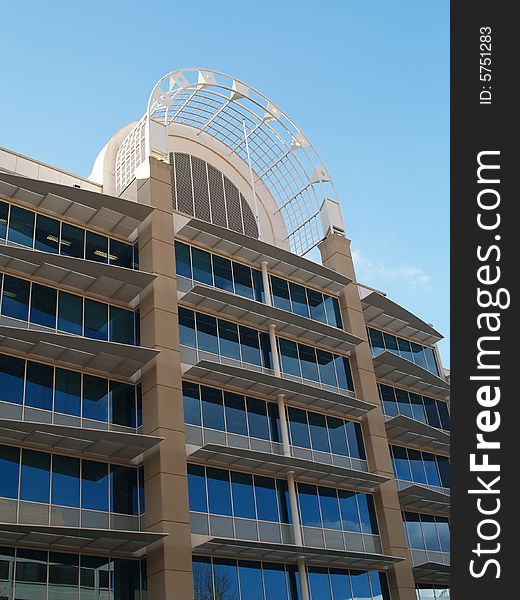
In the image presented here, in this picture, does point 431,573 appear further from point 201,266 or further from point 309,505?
point 201,266

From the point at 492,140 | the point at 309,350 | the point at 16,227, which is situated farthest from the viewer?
the point at 309,350

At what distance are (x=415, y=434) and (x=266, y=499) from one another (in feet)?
36.4

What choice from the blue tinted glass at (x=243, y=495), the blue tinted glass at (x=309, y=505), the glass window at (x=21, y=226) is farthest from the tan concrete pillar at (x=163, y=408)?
the blue tinted glass at (x=309, y=505)

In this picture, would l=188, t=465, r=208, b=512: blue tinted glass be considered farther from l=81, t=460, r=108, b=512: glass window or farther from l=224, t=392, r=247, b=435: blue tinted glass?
l=81, t=460, r=108, b=512: glass window

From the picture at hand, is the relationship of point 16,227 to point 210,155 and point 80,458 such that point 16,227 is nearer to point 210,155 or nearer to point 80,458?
point 80,458

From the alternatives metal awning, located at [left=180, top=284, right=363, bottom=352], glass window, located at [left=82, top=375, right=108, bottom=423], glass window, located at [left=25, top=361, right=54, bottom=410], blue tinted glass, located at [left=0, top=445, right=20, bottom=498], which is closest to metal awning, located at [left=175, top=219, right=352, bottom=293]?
metal awning, located at [left=180, top=284, right=363, bottom=352]

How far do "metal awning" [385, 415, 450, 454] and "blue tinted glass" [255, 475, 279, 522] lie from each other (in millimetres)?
8696

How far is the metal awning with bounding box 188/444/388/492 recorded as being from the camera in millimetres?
28266

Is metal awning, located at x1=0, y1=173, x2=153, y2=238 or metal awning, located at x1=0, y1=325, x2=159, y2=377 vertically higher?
metal awning, located at x1=0, y1=173, x2=153, y2=238

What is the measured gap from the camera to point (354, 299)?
39.7 metres

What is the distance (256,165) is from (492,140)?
36.4m

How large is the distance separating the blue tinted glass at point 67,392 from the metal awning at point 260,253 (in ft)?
29.4

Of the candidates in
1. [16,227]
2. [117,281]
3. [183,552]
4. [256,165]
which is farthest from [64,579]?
[256,165]

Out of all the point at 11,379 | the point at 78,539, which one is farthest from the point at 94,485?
the point at 11,379
